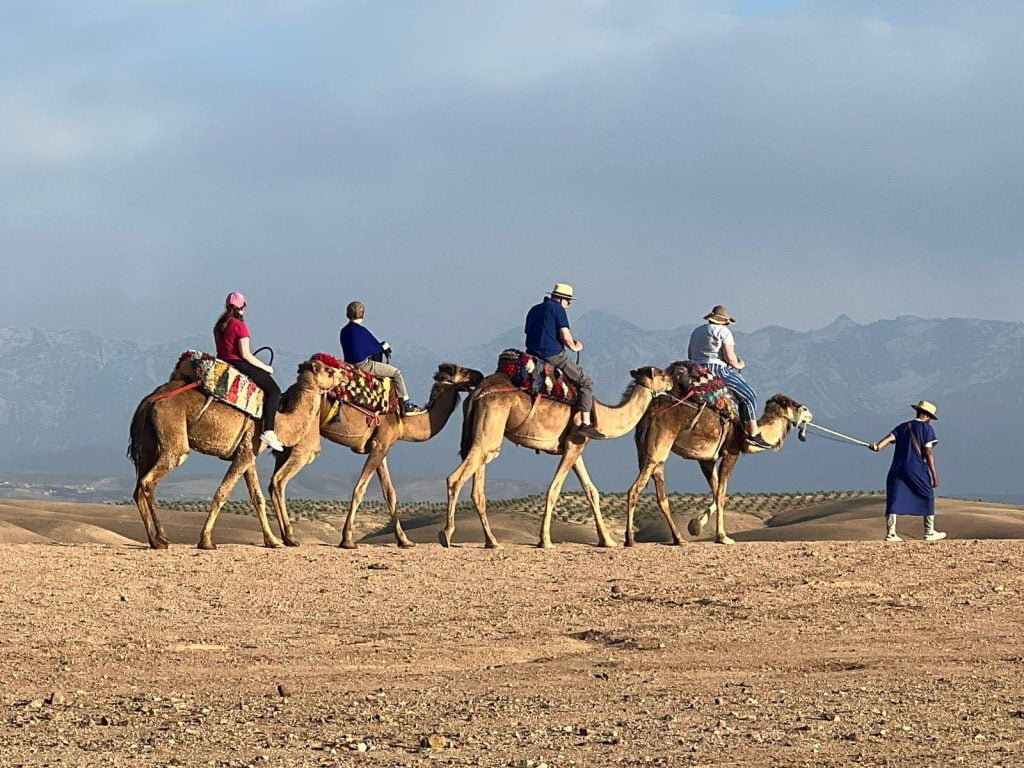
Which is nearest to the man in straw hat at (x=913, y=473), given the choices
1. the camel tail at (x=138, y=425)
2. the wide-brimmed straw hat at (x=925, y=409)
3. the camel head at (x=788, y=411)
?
the wide-brimmed straw hat at (x=925, y=409)

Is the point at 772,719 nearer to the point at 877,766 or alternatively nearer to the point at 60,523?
the point at 877,766

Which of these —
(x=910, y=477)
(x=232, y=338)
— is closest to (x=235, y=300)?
(x=232, y=338)

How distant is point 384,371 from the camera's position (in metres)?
21.4

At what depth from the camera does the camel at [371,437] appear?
20.8 m

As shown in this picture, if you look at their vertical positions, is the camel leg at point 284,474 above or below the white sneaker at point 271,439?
below

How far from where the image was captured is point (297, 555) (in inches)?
749

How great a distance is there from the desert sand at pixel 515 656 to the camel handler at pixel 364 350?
2.17m

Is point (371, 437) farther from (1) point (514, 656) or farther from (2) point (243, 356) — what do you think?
(1) point (514, 656)

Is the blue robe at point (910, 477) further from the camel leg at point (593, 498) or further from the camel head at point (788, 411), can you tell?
the camel leg at point (593, 498)

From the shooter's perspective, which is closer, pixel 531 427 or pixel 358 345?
pixel 531 427

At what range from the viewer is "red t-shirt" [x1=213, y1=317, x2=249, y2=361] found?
19.7 meters

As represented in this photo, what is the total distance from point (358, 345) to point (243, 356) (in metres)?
2.15

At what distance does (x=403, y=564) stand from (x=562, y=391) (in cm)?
345

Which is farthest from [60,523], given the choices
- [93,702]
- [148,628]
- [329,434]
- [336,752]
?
[336,752]
